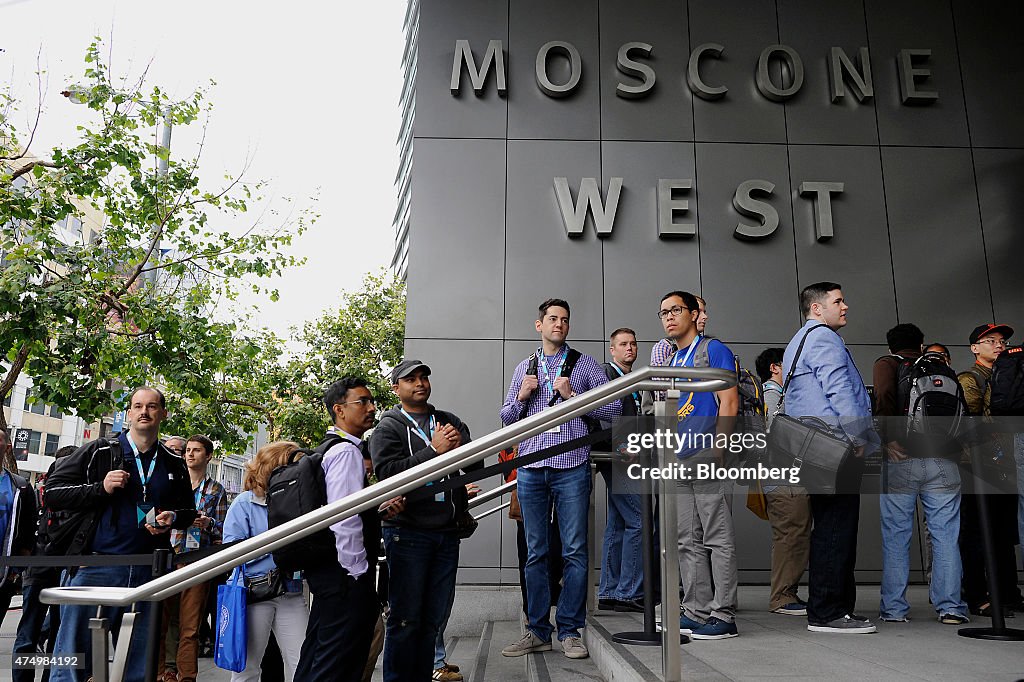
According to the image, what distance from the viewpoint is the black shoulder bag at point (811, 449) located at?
3.74 metres

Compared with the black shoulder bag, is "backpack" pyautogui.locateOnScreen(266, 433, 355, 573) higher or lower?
lower

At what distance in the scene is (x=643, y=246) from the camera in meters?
7.98

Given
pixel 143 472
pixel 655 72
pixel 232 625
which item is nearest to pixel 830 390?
pixel 232 625

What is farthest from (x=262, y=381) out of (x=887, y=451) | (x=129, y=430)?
(x=887, y=451)

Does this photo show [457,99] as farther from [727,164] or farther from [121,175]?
[121,175]

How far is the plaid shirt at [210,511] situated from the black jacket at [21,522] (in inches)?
44.1

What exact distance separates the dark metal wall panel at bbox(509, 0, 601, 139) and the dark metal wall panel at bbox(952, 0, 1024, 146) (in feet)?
13.5

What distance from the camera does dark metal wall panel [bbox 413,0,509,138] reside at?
8211mm

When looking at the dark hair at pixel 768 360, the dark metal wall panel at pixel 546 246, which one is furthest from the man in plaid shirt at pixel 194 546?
the dark hair at pixel 768 360

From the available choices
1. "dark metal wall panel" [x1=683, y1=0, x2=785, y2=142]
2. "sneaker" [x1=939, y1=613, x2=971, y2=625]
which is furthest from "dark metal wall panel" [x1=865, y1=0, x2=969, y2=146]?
"sneaker" [x1=939, y1=613, x2=971, y2=625]

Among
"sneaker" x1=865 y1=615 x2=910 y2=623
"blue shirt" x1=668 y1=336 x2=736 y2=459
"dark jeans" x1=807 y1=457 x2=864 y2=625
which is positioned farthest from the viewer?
"sneaker" x1=865 y1=615 x2=910 y2=623

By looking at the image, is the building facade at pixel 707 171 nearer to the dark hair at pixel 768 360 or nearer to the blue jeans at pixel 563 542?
the dark hair at pixel 768 360

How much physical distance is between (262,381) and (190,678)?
49.6 ft

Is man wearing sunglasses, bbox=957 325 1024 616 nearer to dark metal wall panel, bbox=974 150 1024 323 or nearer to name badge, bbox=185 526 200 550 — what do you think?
dark metal wall panel, bbox=974 150 1024 323
